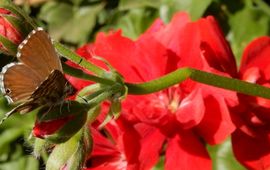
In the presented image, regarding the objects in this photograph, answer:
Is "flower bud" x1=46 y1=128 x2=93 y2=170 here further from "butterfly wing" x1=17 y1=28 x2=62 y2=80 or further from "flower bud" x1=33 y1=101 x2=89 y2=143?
"butterfly wing" x1=17 y1=28 x2=62 y2=80

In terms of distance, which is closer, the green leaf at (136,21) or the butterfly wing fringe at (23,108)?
the butterfly wing fringe at (23,108)

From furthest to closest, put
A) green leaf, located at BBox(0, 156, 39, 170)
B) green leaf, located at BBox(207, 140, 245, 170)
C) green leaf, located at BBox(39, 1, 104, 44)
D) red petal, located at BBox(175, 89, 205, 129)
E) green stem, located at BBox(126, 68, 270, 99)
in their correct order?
green leaf, located at BBox(39, 1, 104, 44), green leaf, located at BBox(0, 156, 39, 170), green leaf, located at BBox(207, 140, 245, 170), red petal, located at BBox(175, 89, 205, 129), green stem, located at BBox(126, 68, 270, 99)

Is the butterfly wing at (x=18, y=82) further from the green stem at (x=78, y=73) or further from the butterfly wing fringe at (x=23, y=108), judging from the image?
the green stem at (x=78, y=73)

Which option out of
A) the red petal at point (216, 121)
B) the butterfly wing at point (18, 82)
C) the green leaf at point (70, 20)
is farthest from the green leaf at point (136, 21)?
the butterfly wing at point (18, 82)

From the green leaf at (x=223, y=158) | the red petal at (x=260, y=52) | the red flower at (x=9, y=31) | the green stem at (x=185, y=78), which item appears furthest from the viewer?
the green leaf at (x=223, y=158)

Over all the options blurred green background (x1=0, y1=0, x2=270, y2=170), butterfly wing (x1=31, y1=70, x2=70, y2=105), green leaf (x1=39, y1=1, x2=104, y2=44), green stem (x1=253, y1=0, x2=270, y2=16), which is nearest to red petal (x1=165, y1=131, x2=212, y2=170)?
butterfly wing (x1=31, y1=70, x2=70, y2=105)
